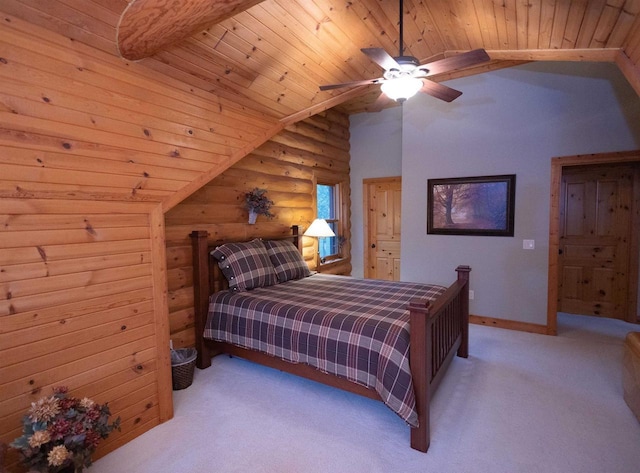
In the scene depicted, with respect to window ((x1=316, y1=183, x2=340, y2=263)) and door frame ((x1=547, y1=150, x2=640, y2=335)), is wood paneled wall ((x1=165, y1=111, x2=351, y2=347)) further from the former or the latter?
door frame ((x1=547, y1=150, x2=640, y2=335))

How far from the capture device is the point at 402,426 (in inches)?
91.0

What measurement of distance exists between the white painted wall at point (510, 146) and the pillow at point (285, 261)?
1688 mm

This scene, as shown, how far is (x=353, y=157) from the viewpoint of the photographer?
19.4 ft

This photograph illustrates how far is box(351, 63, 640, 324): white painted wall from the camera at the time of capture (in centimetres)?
362

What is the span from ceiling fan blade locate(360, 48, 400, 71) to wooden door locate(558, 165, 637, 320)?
383 centimetres

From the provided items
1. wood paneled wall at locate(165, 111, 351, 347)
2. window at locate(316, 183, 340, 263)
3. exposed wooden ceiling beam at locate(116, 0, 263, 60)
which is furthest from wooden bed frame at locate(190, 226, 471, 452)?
window at locate(316, 183, 340, 263)

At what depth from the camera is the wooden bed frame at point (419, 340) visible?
2.06 metres

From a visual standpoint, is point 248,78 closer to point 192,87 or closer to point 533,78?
point 192,87

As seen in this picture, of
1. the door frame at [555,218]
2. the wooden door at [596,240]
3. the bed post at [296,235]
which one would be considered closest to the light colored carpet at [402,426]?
the door frame at [555,218]

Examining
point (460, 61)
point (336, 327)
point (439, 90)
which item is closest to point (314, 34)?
point (439, 90)

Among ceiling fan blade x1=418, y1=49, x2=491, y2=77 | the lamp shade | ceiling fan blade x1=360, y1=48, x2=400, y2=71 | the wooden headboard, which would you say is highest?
ceiling fan blade x1=360, y1=48, x2=400, y2=71

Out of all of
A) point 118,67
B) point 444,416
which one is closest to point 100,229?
point 118,67

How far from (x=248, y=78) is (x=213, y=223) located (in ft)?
4.92

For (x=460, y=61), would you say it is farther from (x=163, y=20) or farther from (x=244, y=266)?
(x=244, y=266)
